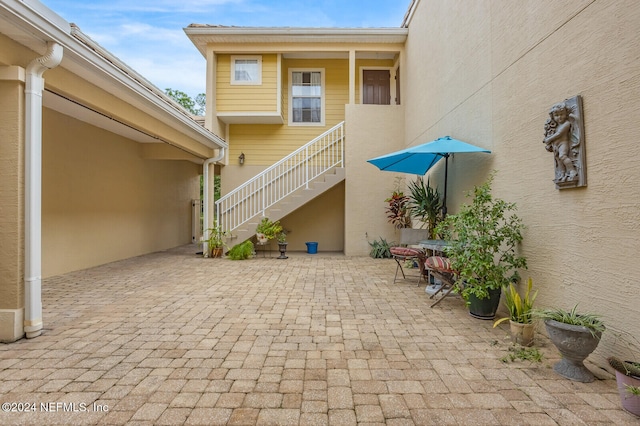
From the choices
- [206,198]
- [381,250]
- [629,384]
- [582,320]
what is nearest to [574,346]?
[582,320]

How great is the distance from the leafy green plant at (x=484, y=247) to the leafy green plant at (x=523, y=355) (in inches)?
26.6

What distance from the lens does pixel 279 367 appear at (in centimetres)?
243

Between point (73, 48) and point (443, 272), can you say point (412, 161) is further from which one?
point (73, 48)

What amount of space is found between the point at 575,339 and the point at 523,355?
495 mm

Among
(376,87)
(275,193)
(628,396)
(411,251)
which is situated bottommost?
(628,396)

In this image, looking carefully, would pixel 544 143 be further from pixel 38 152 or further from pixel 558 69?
pixel 38 152

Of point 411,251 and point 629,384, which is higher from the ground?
point 411,251

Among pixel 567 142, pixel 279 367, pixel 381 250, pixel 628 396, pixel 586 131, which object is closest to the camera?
pixel 628 396

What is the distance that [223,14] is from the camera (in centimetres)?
1388

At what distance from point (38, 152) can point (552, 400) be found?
180 inches

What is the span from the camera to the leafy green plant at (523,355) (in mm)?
2533

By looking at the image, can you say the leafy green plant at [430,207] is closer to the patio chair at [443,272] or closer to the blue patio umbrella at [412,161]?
the blue patio umbrella at [412,161]

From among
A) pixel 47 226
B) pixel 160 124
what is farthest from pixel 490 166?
pixel 47 226

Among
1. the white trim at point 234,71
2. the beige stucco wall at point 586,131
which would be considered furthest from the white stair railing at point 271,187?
the beige stucco wall at point 586,131
